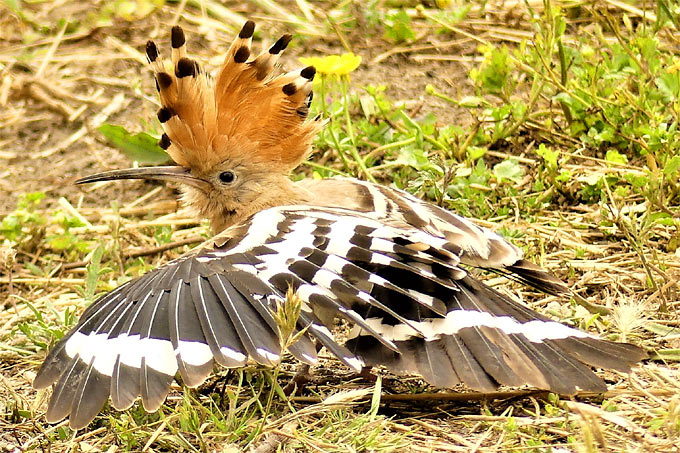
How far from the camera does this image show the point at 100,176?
362 centimetres

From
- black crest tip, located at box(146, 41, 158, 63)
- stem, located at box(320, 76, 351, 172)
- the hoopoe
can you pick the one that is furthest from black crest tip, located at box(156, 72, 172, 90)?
stem, located at box(320, 76, 351, 172)

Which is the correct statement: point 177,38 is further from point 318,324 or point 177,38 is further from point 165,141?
point 318,324

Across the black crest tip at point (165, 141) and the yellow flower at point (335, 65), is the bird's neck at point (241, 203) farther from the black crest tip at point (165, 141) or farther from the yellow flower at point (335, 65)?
the yellow flower at point (335, 65)

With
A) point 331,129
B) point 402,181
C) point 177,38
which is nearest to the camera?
point 177,38

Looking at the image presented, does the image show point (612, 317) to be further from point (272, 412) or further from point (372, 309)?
point (272, 412)

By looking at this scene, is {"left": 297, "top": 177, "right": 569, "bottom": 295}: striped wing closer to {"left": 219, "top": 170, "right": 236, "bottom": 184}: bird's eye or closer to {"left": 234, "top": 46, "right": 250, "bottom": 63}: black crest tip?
{"left": 219, "top": 170, "right": 236, "bottom": 184}: bird's eye

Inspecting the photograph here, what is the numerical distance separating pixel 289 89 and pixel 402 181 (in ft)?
3.26

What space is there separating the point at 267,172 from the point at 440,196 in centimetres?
77

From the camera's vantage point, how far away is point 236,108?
3432 millimetres

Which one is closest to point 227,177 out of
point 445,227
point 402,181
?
point 445,227

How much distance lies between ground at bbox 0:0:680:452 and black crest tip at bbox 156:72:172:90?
2.23 ft

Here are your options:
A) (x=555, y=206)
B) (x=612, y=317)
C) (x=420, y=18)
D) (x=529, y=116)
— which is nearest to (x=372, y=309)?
(x=612, y=317)

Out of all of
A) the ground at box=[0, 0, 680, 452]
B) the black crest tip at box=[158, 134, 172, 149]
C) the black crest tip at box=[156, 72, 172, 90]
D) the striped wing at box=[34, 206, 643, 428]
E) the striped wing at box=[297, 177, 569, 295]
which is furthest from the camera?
the black crest tip at box=[158, 134, 172, 149]

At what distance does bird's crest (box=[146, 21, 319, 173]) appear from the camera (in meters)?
3.36
